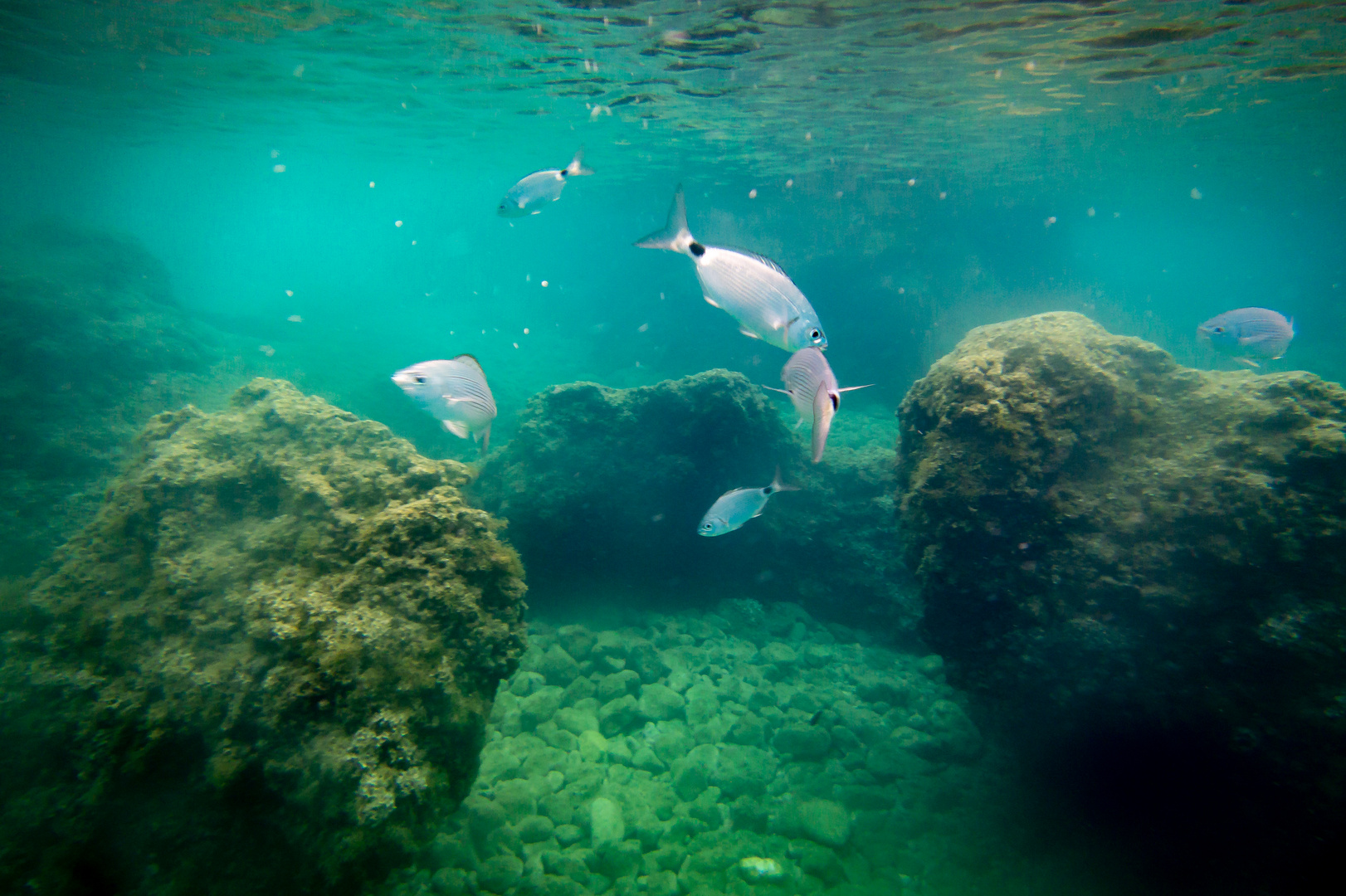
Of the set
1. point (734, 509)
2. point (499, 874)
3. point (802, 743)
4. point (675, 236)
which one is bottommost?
point (802, 743)

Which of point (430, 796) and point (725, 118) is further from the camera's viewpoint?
point (725, 118)

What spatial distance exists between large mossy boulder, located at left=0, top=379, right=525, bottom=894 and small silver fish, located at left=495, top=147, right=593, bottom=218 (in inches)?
145

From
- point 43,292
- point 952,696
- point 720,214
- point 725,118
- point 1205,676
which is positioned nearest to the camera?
point 1205,676

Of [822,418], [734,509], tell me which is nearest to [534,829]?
[734,509]

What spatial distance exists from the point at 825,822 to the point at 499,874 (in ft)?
9.49

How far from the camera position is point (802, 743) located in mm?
5602

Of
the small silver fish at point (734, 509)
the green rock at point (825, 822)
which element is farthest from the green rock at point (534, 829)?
the small silver fish at point (734, 509)

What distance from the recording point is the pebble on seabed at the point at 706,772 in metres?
4.19

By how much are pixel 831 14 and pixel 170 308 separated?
92.3ft

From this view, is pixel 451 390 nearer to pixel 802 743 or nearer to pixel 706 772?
pixel 706 772

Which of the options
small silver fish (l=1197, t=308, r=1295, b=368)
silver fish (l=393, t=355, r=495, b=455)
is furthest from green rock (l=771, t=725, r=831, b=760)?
small silver fish (l=1197, t=308, r=1295, b=368)

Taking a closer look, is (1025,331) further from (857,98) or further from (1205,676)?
(857,98)

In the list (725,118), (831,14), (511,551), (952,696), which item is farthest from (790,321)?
(725,118)

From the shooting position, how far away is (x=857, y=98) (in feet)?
53.3
